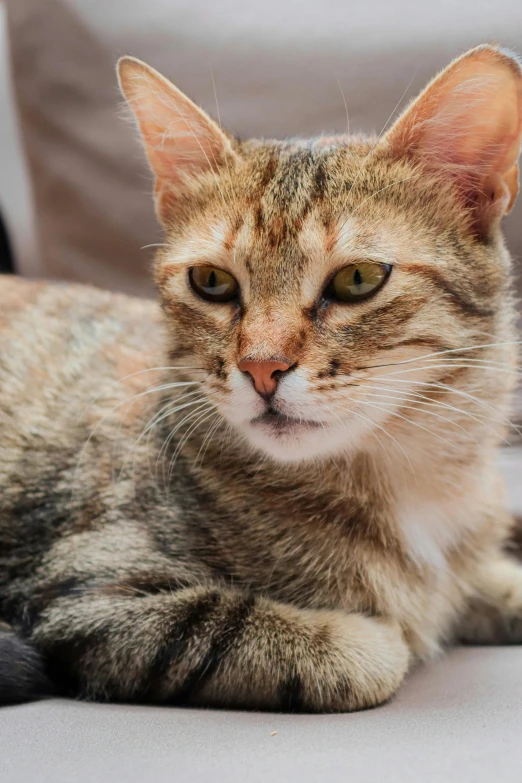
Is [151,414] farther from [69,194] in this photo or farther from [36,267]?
[36,267]

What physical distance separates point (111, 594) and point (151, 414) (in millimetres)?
289

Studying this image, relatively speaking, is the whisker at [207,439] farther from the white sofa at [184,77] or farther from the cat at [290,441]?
the white sofa at [184,77]

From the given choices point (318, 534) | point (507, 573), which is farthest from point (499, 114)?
point (507, 573)

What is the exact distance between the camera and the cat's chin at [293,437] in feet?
2.98

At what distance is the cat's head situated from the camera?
2.93 ft

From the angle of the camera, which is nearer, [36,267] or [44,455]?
[44,455]

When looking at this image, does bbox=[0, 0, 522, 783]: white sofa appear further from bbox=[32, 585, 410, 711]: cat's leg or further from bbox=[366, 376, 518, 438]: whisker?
bbox=[366, 376, 518, 438]: whisker

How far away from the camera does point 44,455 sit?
3.87ft

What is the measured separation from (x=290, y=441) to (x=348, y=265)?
220 millimetres

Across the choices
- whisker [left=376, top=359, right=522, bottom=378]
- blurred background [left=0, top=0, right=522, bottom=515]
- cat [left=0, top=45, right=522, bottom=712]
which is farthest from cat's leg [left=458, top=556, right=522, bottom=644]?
whisker [left=376, top=359, right=522, bottom=378]

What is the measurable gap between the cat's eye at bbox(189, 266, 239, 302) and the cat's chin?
18 cm

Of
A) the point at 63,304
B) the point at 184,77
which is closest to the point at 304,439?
the point at 63,304

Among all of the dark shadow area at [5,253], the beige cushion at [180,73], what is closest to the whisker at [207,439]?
the beige cushion at [180,73]

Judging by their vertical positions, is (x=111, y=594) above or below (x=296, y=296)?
below
